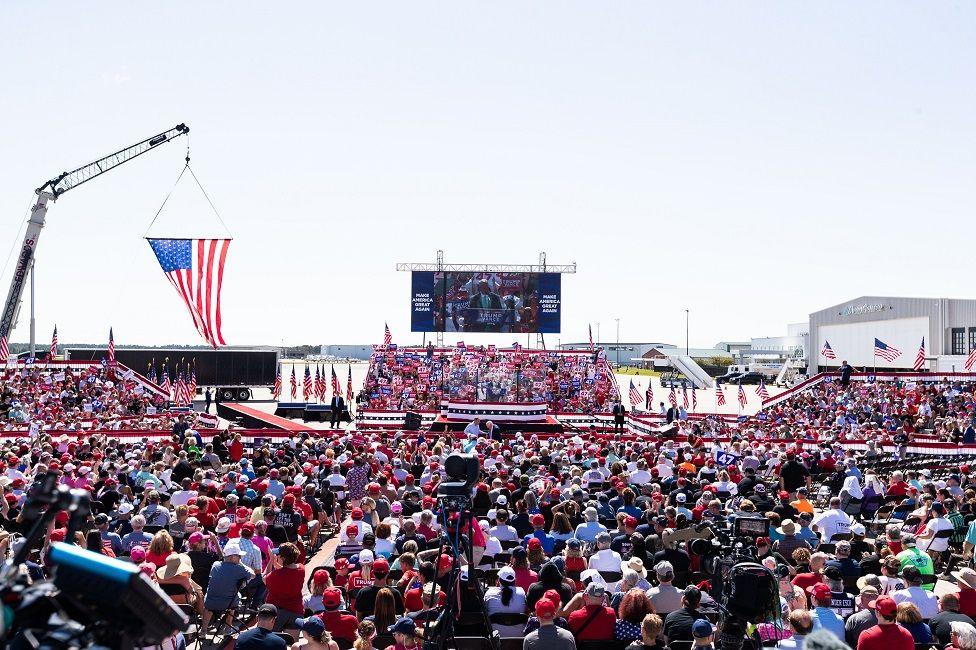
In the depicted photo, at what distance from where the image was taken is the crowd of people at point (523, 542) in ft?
24.4

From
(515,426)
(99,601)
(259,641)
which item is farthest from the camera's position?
(515,426)

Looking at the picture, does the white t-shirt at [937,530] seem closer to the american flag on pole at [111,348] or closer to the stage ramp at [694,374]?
the american flag on pole at [111,348]

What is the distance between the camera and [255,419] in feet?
116

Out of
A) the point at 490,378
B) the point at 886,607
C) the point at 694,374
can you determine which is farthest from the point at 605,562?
the point at 694,374

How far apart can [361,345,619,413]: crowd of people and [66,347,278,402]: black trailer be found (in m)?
22.8

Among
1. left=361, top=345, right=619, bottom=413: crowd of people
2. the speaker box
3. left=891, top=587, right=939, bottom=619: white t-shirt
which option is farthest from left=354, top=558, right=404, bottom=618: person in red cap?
left=361, top=345, right=619, bottom=413: crowd of people

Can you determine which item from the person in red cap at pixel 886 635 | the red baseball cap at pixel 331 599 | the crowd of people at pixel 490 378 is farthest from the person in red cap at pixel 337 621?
the crowd of people at pixel 490 378

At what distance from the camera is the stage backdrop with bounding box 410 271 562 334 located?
56.9m

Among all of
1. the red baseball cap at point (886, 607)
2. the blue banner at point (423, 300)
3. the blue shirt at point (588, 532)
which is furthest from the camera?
the blue banner at point (423, 300)

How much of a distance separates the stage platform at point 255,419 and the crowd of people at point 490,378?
10.9 meters

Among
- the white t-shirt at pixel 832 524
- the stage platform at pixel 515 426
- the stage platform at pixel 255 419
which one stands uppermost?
the white t-shirt at pixel 832 524

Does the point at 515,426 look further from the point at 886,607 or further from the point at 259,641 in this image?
the point at 259,641

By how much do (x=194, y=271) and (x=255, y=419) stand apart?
1267 centimetres

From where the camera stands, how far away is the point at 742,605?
608 cm
